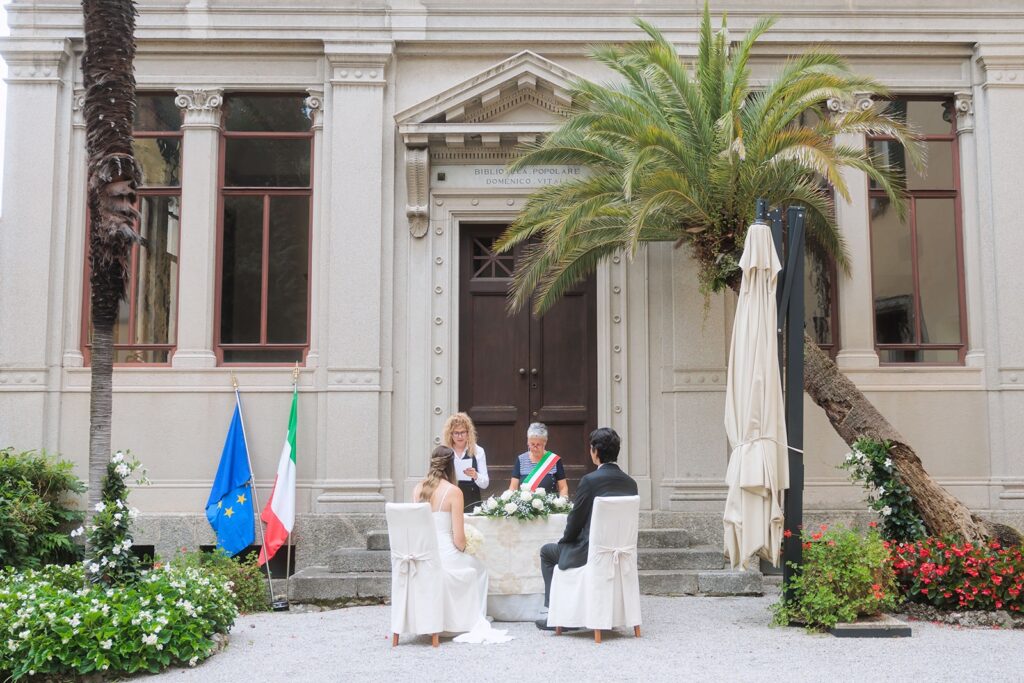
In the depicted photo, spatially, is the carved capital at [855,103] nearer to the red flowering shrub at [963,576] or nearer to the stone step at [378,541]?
the red flowering shrub at [963,576]

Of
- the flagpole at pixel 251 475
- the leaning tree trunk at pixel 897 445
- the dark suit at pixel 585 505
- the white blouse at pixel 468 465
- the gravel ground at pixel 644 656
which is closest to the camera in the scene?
the gravel ground at pixel 644 656

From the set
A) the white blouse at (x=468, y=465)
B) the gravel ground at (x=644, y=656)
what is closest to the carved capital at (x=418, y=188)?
the white blouse at (x=468, y=465)

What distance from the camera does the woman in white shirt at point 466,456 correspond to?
33.2 feet

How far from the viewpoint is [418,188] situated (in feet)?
41.0

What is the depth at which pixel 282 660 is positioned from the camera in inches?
304

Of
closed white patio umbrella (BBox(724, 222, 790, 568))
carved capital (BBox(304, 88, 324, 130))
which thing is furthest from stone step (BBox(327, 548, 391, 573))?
carved capital (BBox(304, 88, 324, 130))

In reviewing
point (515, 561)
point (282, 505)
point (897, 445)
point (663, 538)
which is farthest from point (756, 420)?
point (282, 505)

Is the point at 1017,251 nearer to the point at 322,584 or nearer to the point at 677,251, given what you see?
the point at 677,251

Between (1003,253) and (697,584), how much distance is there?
588cm

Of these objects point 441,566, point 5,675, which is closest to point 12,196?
point 5,675

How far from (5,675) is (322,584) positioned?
362cm

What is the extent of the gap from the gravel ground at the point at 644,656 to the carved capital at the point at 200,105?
6.65 meters

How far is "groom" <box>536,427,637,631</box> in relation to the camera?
8023 mm

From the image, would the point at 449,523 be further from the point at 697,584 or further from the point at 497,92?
the point at 497,92
